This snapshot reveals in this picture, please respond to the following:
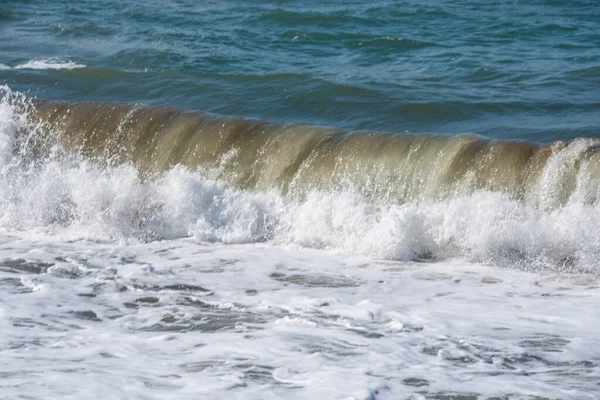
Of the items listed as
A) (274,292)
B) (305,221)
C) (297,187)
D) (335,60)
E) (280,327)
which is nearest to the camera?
(280,327)

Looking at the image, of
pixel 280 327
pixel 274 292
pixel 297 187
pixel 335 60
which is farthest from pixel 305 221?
pixel 335 60

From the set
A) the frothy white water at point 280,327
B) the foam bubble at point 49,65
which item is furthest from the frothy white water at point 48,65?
the frothy white water at point 280,327

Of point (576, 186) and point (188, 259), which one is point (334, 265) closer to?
point (188, 259)

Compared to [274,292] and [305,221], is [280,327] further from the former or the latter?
[305,221]

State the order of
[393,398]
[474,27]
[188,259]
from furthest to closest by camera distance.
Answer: [474,27], [188,259], [393,398]

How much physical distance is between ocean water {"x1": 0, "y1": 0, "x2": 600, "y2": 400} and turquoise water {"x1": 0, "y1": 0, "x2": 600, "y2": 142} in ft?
0.24

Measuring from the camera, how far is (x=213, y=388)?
5551 millimetres

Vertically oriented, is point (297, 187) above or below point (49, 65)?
below

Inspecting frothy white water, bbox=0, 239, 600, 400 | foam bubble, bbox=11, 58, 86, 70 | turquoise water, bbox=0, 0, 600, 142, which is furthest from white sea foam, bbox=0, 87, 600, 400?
foam bubble, bbox=11, 58, 86, 70

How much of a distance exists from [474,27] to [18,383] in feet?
45.2

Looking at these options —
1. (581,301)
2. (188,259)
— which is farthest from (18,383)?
(581,301)

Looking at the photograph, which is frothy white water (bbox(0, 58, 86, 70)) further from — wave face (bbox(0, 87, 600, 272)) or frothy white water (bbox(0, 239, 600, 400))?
frothy white water (bbox(0, 239, 600, 400))

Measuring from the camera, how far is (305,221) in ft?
31.0

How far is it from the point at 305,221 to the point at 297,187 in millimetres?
683
